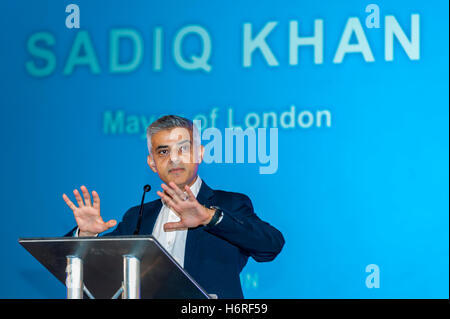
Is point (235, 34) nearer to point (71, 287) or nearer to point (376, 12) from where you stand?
point (376, 12)

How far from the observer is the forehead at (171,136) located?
11.2ft

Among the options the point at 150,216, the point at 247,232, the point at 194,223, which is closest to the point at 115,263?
the point at 194,223

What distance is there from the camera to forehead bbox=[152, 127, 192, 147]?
3.43 m

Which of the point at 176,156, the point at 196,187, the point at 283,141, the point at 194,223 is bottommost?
the point at 194,223

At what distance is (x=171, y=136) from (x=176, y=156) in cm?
10

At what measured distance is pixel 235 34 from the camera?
4035mm

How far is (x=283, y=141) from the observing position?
3877 millimetres

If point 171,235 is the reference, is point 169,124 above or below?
above

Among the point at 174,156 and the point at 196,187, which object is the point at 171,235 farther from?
the point at 174,156

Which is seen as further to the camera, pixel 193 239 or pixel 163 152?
pixel 163 152

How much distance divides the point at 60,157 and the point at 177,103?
2.48ft

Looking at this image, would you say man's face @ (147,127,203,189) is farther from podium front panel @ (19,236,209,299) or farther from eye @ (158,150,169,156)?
podium front panel @ (19,236,209,299)
